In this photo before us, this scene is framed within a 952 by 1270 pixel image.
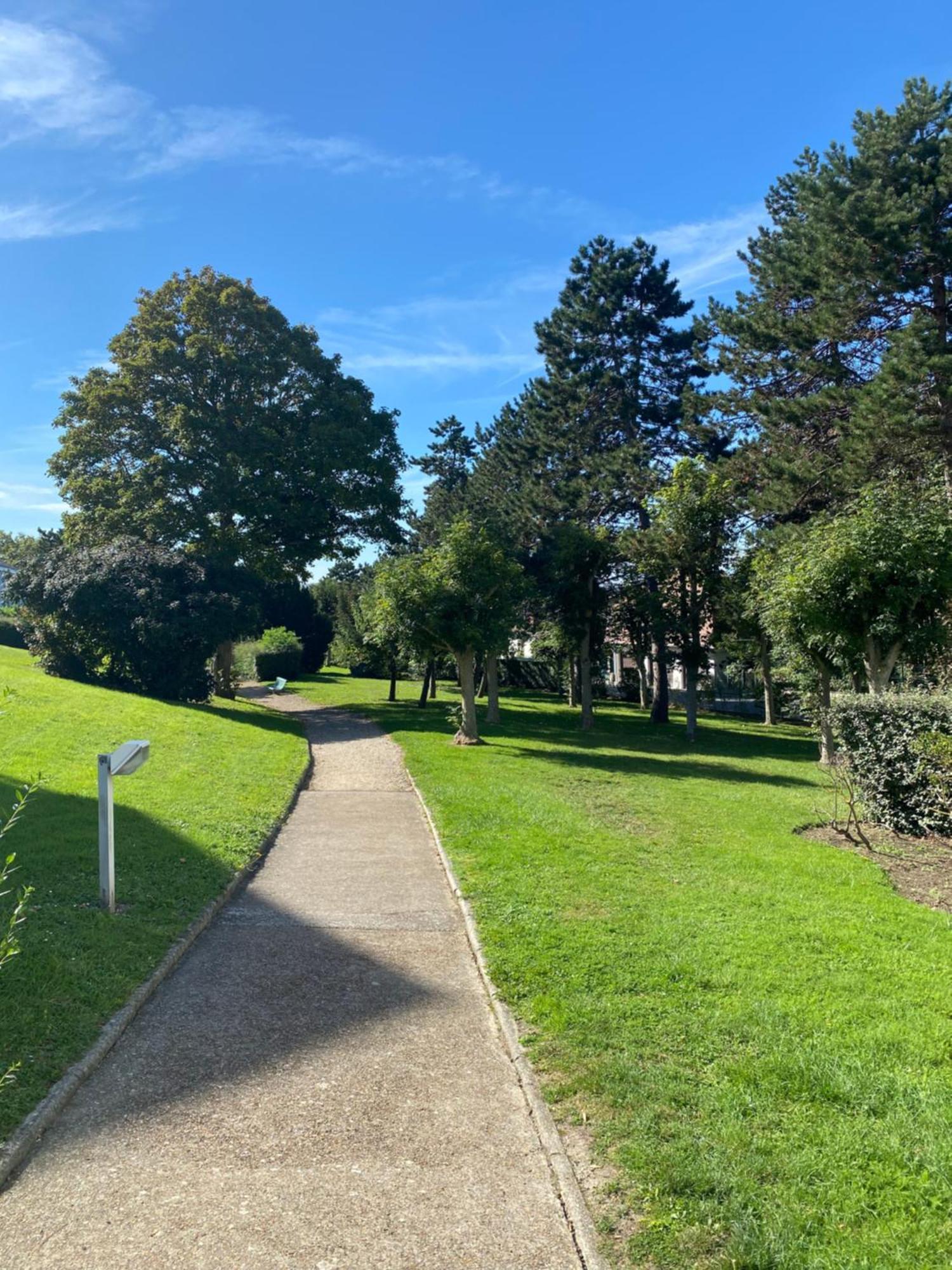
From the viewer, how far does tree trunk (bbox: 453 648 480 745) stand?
59.2 ft

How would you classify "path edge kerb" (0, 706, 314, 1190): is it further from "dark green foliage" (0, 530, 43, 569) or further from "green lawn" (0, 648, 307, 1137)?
"dark green foliage" (0, 530, 43, 569)

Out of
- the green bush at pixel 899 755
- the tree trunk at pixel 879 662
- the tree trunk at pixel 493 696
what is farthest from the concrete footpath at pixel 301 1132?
the tree trunk at pixel 493 696

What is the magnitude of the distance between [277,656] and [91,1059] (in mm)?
36533

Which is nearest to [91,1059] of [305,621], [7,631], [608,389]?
[608,389]

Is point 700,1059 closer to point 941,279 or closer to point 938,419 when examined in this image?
point 938,419

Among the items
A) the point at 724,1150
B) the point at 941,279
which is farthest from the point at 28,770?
the point at 941,279

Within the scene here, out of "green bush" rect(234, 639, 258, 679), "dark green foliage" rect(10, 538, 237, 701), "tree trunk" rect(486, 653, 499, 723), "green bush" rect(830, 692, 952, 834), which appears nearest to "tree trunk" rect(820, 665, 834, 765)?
"green bush" rect(830, 692, 952, 834)

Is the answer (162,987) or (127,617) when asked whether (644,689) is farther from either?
(162,987)

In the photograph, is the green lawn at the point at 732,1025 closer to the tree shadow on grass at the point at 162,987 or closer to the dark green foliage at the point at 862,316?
the tree shadow on grass at the point at 162,987

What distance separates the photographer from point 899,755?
10.0 m

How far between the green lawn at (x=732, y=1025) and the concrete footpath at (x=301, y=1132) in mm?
356

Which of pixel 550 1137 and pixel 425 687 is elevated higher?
pixel 425 687

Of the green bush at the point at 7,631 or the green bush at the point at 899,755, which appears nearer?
the green bush at the point at 899,755

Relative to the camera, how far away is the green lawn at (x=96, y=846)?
4.19 meters
